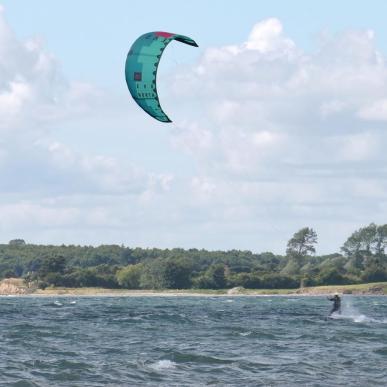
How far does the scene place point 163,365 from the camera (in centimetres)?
4259

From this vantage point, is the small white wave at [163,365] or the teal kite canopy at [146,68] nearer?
the small white wave at [163,365]

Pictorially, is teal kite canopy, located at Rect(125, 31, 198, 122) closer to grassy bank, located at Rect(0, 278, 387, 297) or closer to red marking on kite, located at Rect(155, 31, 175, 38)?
red marking on kite, located at Rect(155, 31, 175, 38)

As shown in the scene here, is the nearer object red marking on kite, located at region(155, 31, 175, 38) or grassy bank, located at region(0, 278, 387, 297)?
red marking on kite, located at region(155, 31, 175, 38)

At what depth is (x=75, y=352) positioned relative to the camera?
47062 millimetres

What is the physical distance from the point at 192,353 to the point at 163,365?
3927 mm

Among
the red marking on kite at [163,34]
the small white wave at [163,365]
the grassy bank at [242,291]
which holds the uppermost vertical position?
the red marking on kite at [163,34]

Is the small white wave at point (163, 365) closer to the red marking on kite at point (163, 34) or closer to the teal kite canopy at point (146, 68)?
the teal kite canopy at point (146, 68)

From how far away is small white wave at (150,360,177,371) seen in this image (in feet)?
138

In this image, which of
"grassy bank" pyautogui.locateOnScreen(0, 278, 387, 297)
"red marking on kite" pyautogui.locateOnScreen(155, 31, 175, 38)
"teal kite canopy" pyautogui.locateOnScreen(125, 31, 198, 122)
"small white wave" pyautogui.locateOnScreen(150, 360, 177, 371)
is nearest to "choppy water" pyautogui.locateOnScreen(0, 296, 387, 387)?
"small white wave" pyautogui.locateOnScreen(150, 360, 177, 371)

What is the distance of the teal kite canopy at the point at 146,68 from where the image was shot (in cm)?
4344

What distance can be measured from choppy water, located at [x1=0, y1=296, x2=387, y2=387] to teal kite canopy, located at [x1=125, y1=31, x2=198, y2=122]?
965 centimetres

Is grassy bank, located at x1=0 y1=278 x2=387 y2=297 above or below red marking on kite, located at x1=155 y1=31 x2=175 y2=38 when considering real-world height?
below

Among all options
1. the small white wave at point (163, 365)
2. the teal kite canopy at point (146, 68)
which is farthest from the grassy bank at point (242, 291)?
the teal kite canopy at point (146, 68)

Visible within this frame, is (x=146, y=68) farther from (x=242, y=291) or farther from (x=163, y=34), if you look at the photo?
(x=242, y=291)
